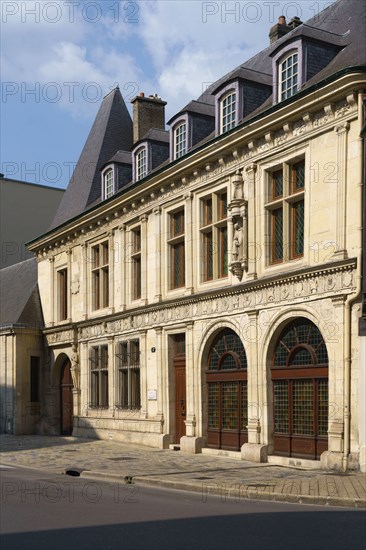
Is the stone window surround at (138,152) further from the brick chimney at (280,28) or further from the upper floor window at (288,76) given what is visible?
the upper floor window at (288,76)

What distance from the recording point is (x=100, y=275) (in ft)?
88.0

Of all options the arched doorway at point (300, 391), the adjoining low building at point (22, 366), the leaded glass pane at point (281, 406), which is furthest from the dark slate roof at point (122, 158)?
the leaded glass pane at point (281, 406)

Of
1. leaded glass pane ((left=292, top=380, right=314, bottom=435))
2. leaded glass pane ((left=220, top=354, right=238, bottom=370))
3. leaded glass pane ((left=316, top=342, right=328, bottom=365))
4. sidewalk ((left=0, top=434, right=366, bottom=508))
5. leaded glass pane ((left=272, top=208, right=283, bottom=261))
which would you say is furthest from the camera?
leaded glass pane ((left=220, top=354, right=238, bottom=370))

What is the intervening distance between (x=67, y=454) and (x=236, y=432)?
472 centimetres

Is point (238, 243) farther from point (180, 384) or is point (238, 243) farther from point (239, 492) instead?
point (239, 492)

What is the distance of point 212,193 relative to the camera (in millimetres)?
20500

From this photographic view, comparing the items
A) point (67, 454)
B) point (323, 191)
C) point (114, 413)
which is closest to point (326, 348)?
point (323, 191)

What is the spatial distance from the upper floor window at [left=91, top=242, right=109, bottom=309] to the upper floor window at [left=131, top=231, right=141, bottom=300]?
5.83ft

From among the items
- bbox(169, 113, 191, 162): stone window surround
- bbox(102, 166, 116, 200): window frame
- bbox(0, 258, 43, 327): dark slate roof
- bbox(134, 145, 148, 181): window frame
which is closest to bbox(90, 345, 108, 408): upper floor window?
bbox(0, 258, 43, 327): dark slate roof

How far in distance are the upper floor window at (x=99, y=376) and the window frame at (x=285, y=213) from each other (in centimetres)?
963

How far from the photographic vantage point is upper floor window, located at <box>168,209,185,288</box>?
22203 millimetres

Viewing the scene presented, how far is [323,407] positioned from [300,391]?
862 millimetres

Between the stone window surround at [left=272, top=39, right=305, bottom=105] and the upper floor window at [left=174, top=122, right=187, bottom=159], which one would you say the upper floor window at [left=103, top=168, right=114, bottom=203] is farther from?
the stone window surround at [left=272, top=39, right=305, bottom=105]

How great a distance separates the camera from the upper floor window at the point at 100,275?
26.5 meters
